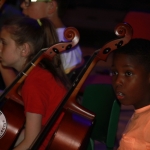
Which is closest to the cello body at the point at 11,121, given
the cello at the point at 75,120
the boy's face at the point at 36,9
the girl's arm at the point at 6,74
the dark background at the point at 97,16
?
the cello at the point at 75,120

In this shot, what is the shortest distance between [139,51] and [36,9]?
1214 mm

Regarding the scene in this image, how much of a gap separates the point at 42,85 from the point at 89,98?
0.94 feet

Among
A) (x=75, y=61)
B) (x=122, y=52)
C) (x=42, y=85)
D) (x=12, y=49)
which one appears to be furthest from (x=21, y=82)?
(x=75, y=61)

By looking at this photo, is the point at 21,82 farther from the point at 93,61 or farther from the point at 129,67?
the point at 129,67

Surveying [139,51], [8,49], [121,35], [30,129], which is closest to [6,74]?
[8,49]

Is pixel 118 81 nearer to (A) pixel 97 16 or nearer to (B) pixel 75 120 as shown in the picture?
(B) pixel 75 120

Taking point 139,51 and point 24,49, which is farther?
point 24,49

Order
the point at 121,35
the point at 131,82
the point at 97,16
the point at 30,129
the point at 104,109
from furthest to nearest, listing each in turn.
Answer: the point at 97,16, the point at 104,109, the point at 30,129, the point at 121,35, the point at 131,82

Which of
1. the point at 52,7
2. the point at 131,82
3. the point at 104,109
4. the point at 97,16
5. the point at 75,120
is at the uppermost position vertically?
the point at 131,82

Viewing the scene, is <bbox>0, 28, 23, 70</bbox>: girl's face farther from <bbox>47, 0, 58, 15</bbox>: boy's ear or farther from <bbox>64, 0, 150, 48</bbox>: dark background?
<bbox>64, 0, 150, 48</bbox>: dark background

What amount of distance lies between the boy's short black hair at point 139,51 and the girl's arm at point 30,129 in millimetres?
477

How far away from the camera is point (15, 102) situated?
1976 mm

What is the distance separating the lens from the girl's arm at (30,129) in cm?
190

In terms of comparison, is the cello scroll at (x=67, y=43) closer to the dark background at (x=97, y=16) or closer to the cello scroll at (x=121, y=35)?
the cello scroll at (x=121, y=35)
